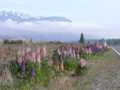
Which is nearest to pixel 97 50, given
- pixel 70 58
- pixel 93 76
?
pixel 70 58

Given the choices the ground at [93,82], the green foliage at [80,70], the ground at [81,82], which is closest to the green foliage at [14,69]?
the ground at [81,82]

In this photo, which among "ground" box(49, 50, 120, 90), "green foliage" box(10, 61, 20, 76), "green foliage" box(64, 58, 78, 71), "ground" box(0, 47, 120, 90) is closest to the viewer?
"ground" box(0, 47, 120, 90)

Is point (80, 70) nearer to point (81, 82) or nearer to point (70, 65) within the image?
point (70, 65)

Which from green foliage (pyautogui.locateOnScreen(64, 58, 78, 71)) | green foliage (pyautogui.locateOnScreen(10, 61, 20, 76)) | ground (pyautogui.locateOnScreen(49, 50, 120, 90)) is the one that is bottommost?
ground (pyautogui.locateOnScreen(49, 50, 120, 90))

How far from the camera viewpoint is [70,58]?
22.2m

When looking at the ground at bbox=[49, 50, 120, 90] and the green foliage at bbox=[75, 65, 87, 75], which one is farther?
the green foliage at bbox=[75, 65, 87, 75]

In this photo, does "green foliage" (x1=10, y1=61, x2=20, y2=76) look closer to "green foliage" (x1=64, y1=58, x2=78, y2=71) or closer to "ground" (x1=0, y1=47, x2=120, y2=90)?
"ground" (x1=0, y1=47, x2=120, y2=90)

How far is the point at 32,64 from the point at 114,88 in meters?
2.83

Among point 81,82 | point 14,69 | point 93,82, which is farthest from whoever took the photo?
point 93,82

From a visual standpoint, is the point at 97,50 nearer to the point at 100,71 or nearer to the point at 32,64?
the point at 100,71

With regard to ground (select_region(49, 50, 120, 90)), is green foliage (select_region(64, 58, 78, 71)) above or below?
above

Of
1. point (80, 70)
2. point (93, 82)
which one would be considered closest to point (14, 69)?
point (93, 82)

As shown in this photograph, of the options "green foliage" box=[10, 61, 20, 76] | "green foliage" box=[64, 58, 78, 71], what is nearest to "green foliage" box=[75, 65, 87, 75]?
"green foliage" box=[64, 58, 78, 71]

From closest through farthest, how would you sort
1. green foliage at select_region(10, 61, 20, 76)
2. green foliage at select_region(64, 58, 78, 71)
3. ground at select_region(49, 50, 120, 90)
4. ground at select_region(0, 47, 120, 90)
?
ground at select_region(0, 47, 120, 90) → green foliage at select_region(10, 61, 20, 76) → ground at select_region(49, 50, 120, 90) → green foliage at select_region(64, 58, 78, 71)
